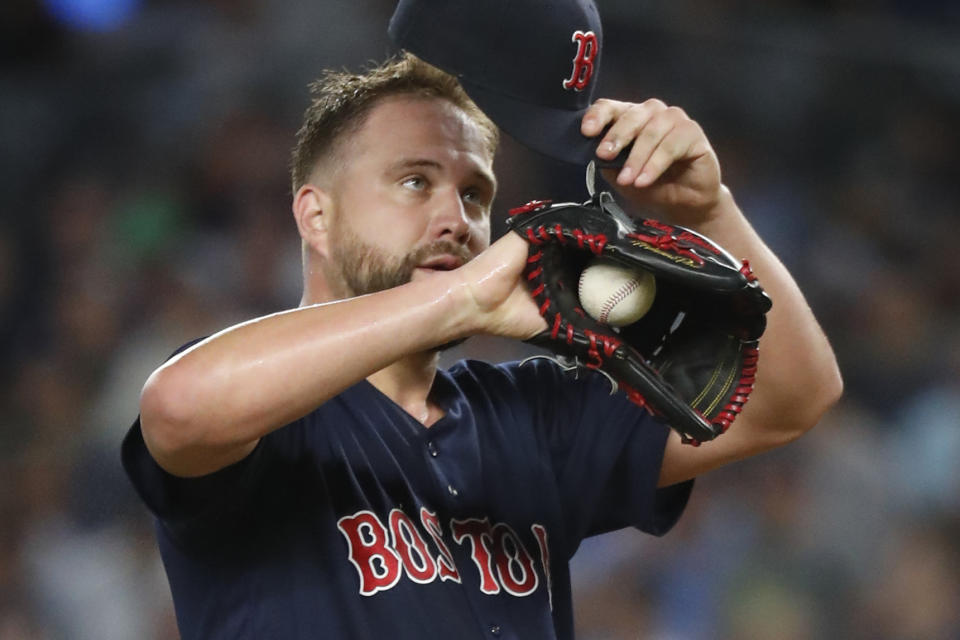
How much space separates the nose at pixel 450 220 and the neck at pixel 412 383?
0.65 ft

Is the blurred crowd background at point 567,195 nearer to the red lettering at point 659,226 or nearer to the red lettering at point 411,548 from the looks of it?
the red lettering at point 411,548

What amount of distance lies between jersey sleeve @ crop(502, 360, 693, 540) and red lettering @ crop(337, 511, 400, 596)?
1.29 feet

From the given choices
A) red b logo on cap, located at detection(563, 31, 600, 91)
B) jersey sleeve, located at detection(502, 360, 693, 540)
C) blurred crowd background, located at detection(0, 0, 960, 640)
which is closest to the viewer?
red b logo on cap, located at detection(563, 31, 600, 91)

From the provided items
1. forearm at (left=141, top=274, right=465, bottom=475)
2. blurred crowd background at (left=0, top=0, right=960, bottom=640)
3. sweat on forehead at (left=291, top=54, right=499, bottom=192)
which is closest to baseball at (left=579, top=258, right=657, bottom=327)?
forearm at (left=141, top=274, right=465, bottom=475)

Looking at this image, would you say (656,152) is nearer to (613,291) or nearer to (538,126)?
(538,126)

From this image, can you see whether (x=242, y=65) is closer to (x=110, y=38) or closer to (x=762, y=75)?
(x=110, y=38)

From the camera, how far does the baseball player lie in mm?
1535

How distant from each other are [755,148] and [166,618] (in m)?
3.17

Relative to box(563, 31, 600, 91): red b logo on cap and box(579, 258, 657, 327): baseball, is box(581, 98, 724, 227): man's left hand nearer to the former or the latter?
box(563, 31, 600, 91): red b logo on cap

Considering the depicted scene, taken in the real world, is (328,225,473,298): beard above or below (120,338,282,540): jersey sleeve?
above

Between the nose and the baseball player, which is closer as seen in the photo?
the baseball player

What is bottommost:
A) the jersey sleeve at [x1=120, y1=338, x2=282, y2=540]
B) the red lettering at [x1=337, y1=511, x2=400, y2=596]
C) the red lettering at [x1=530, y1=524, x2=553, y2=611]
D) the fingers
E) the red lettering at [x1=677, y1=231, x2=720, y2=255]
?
the red lettering at [x1=530, y1=524, x2=553, y2=611]

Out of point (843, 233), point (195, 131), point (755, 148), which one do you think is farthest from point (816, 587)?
point (195, 131)

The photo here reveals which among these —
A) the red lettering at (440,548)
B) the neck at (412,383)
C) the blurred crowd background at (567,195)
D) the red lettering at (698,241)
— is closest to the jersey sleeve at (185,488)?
the red lettering at (440,548)
